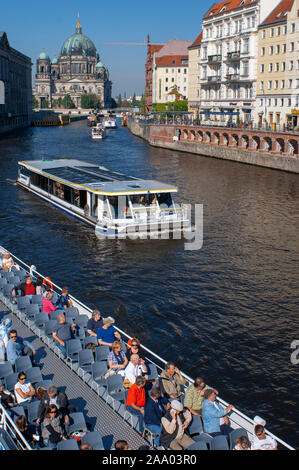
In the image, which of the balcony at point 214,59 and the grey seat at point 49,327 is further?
the balcony at point 214,59

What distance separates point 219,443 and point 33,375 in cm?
466

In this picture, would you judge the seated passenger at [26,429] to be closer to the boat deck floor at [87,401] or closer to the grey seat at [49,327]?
the boat deck floor at [87,401]

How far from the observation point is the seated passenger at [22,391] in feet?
37.5

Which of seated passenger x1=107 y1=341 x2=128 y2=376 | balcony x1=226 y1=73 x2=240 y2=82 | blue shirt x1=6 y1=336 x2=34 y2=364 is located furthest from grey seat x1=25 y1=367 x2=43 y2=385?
balcony x1=226 y1=73 x2=240 y2=82

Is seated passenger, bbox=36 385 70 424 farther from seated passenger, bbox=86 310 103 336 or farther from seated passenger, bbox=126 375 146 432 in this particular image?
seated passenger, bbox=86 310 103 336

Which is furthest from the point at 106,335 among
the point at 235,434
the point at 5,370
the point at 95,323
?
the point at 235,434

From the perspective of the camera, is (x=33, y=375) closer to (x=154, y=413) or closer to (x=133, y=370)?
(x=133, y=370)

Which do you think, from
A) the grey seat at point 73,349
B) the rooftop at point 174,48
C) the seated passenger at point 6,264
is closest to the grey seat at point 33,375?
the grey seat at point 73,349

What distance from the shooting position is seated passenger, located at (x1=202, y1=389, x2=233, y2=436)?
11.0 m

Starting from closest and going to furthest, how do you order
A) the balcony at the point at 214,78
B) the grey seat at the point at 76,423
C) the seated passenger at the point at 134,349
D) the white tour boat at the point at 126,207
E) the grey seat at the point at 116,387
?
the grey seat at the point at 76,423 < the grey seat at the point at 116,387 < the seated passenger at the point at 134,349 < the white tour boat at the point at 126,207 < the balcony at the point at 214,78

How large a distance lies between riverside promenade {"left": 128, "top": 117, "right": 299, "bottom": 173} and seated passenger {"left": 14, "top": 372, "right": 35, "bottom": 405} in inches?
1930

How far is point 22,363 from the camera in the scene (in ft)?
42.0

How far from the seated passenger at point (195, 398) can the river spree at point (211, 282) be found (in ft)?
12.4

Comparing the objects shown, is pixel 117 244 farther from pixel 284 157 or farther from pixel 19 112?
pixel 19 112
